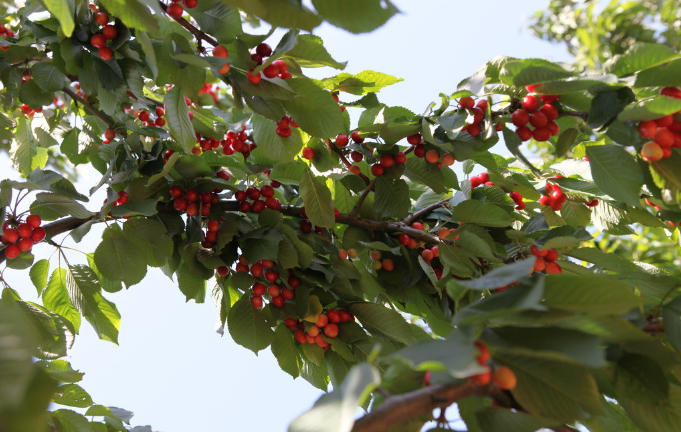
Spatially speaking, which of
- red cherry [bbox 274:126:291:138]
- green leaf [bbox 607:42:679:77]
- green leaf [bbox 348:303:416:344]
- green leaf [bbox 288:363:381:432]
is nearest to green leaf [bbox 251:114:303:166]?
red cherry [bbox 274:126:291:138]

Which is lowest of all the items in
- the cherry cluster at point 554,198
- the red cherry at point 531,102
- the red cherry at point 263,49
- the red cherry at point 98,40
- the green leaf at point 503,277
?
the cherry cluster at point 554,198

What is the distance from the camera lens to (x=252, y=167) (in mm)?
1749

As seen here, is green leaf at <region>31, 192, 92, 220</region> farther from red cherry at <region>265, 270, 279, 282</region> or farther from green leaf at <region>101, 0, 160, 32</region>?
green leaf at <region>101, 0, 160, 32</region>

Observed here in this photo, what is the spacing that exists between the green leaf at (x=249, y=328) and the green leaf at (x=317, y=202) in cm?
34

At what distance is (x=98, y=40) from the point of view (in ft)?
4.79

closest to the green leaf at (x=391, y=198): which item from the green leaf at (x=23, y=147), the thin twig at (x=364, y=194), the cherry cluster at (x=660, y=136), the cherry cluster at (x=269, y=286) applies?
the thin twig at (x=364, y=194)

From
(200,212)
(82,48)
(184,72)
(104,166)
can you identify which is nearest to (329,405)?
(184,72)

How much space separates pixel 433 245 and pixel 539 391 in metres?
0.84

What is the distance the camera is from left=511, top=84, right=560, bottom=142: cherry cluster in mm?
1161

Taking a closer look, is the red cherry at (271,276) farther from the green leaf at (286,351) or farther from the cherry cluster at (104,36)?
the cherry cluster at (104,36)

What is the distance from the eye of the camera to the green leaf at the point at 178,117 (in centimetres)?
129

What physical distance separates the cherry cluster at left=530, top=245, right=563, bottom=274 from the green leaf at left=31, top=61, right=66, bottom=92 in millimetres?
1610

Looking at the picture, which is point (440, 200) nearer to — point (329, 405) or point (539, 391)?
point (539, 391)

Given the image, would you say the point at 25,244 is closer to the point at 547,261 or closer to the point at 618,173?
the point at 547,261
